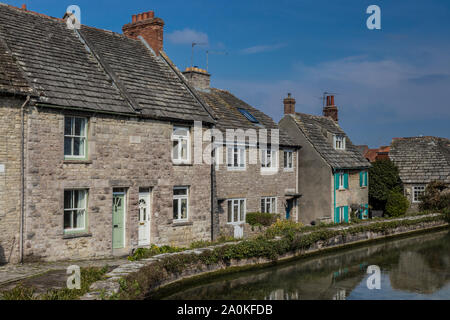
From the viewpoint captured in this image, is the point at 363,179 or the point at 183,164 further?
the point at 363,179

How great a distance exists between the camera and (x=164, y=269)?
591 inches

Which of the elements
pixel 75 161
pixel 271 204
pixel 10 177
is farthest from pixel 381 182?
pixel 10 177

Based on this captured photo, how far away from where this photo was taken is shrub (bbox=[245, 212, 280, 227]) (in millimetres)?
26469

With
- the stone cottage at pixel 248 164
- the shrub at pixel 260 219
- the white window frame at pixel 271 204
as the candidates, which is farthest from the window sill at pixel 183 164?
the white window frame at pixel 271 204

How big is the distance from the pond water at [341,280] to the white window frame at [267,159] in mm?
6933

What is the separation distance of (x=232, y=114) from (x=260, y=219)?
6374 millimetres

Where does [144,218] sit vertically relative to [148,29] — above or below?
below

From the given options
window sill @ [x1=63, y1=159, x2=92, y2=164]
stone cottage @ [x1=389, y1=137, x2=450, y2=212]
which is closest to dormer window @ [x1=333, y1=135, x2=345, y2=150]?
stone cottage @ [x1=389, y1=137, x2=450, y2=212]

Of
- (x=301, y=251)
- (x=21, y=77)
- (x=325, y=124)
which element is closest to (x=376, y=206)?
(x=325, y=124)

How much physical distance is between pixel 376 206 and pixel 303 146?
10776mm

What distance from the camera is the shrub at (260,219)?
2647cm

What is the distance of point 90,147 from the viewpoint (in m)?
17.8

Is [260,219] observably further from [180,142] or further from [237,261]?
[237,261]
